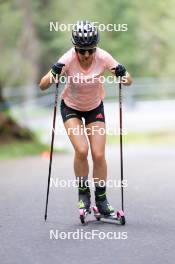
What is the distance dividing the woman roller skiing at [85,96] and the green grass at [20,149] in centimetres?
1027

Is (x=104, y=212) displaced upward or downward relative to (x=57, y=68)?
downward

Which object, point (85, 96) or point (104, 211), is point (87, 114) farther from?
point (104, 211)

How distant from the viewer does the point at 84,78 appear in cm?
849

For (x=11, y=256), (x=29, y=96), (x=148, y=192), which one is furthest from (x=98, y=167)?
(x=29, y=96)

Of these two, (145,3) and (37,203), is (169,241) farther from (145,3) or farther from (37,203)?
(145,3)

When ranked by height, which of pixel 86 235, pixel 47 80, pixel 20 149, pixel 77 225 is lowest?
pixel 86 235

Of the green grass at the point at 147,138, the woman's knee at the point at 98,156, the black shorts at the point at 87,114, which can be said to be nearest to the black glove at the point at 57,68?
the black shorts at the point at 87,114

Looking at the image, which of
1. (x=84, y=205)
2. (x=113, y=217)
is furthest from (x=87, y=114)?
(x=113, y=217)

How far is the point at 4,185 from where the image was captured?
12766 mm

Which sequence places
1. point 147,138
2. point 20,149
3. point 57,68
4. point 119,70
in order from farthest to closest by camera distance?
point 147,138 → point 20,149 → point 119,70 → point 57,68

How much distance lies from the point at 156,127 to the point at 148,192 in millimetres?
20318

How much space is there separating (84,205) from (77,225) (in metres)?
0.24

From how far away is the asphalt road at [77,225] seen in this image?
705cm

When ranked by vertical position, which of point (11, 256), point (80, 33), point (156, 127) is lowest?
point (11, 256)
